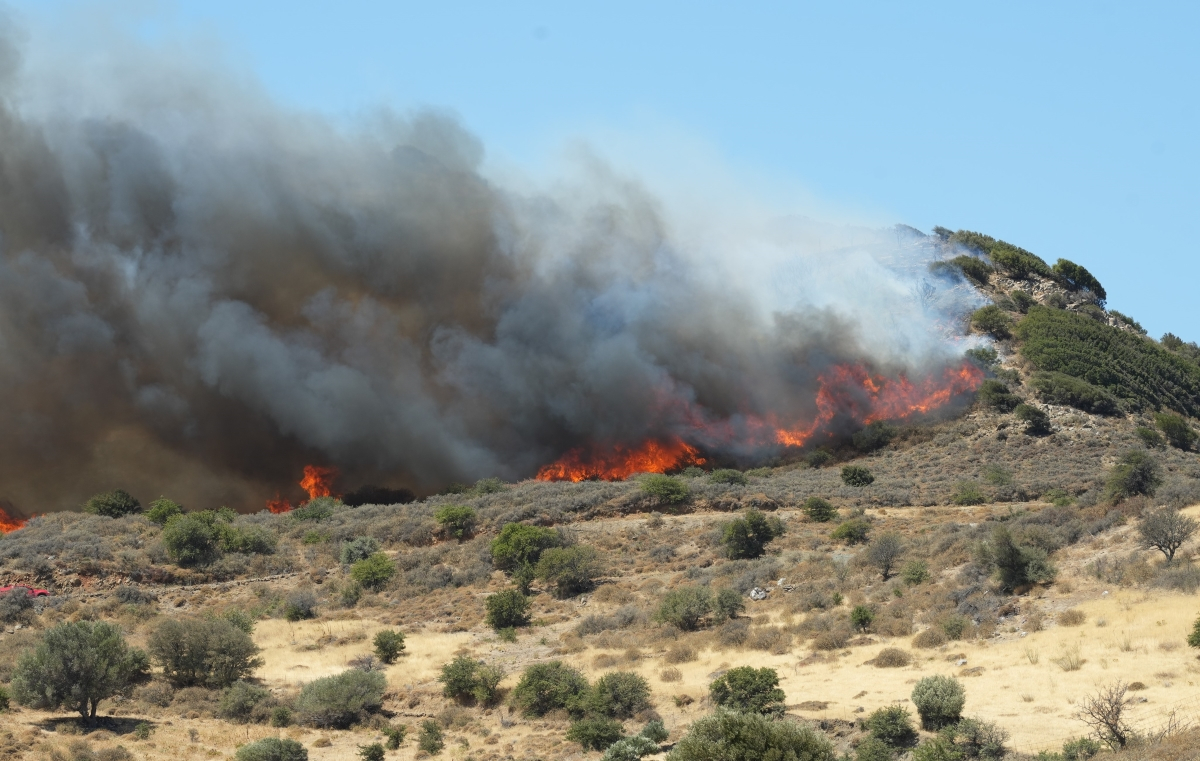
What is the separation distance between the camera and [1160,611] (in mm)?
32031

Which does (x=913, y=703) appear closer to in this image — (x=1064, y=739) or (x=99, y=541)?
(x=1064, y=739)

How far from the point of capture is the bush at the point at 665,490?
65.3m

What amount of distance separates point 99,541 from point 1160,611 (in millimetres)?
51311

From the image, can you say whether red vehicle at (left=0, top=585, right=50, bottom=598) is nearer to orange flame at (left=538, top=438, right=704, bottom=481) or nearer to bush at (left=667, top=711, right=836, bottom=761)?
bush at (left=667, top=711, right=836, bottom=761)

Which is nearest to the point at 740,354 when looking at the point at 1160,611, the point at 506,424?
the point at 506,424

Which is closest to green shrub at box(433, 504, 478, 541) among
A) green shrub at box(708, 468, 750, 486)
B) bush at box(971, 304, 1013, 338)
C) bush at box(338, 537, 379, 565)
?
bush at box(338, 537, 379, 565)

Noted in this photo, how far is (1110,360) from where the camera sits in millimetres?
100312

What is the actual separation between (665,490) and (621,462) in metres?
20.3

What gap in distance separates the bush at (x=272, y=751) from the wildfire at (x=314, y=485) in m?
49.5

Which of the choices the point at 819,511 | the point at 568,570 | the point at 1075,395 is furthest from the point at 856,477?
the point at 568,570

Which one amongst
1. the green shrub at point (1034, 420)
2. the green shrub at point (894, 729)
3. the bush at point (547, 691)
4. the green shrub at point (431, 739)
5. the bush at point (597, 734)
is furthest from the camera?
the green shrub at point (1034, 420)

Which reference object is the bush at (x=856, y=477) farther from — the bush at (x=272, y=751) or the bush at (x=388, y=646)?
the bush at (x=272, y=751)

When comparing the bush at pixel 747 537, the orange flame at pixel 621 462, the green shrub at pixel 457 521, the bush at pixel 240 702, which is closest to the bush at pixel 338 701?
the bush at pixel 240 702

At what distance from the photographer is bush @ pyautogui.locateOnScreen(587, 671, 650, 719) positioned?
3241 centimetres
